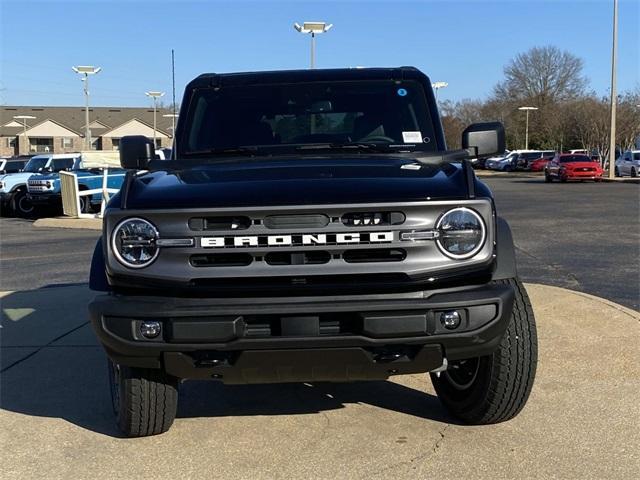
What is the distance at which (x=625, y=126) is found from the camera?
2100 inches

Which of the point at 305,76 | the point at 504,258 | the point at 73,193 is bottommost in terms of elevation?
the point at 73,193

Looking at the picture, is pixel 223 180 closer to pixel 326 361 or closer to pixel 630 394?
pixel 326 361

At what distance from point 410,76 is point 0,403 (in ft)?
11.0

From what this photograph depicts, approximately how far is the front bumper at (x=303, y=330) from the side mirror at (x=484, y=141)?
141 centimetres

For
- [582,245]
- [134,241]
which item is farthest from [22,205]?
[134,241]

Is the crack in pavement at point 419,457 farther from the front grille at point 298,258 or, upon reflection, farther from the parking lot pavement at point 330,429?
the front grille at point 298,258

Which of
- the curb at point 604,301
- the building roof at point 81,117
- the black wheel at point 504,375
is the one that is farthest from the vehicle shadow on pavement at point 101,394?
the building roof at point 81,117

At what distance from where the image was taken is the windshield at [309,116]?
4707 millimetres

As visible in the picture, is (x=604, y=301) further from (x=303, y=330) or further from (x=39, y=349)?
(x=39, y=349)

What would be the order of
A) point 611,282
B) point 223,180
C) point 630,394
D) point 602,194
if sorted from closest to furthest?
point 223,180 → point 630,394 → point 611,282 → point 602,194

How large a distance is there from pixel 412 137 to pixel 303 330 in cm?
189

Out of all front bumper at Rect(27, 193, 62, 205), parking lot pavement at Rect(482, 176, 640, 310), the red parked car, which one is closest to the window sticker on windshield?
parking lot pavement at Rect(482, 176, 640, 310)

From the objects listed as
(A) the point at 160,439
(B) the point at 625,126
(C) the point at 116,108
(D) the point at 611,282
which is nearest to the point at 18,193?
(D) the point at 611,282

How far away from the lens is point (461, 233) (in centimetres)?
333
